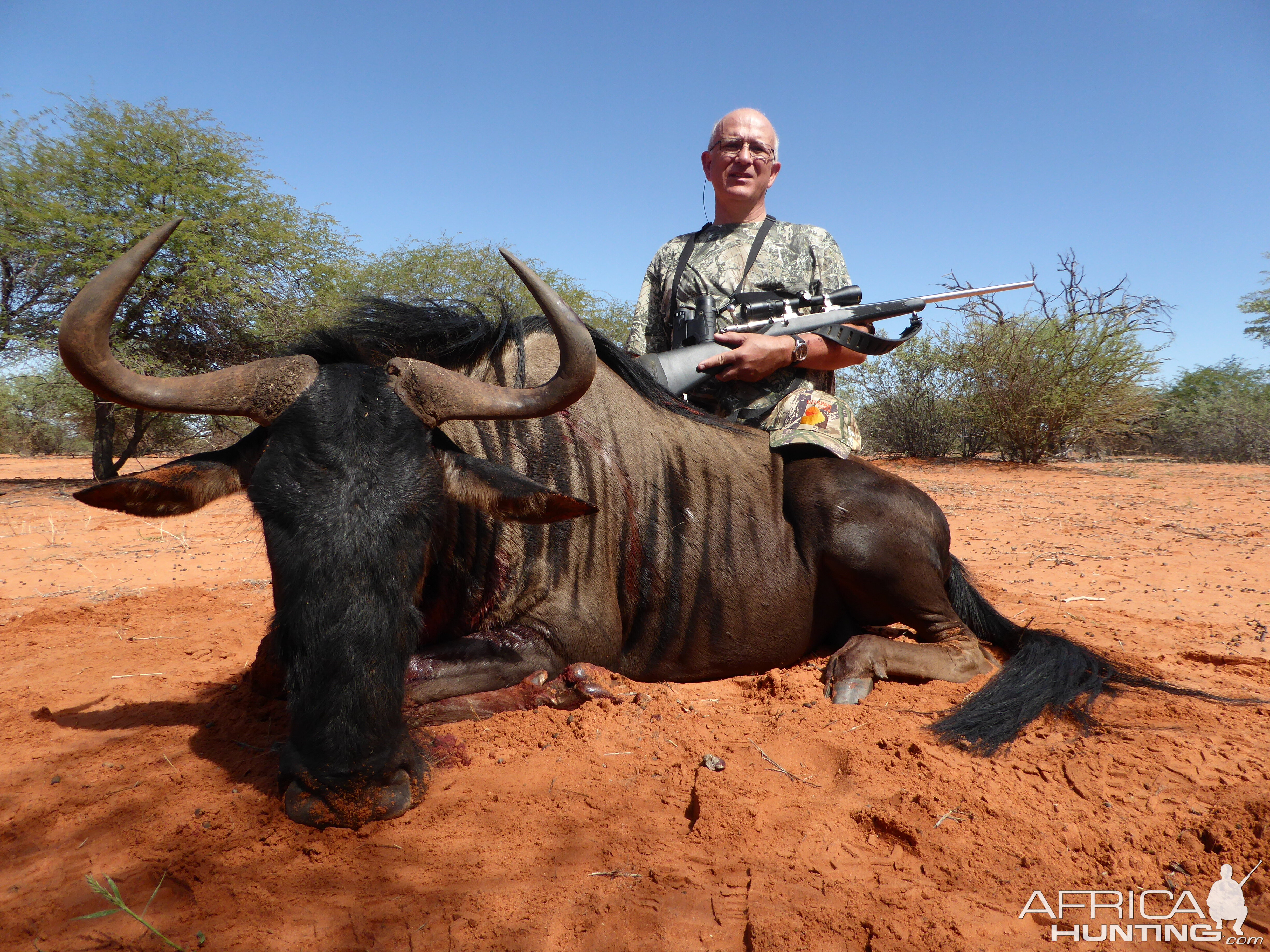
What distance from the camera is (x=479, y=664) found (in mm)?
2627

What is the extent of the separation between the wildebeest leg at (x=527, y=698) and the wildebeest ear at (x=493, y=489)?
2.60 feet

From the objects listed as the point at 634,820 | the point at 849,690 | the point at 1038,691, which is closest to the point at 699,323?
the point at 849,690

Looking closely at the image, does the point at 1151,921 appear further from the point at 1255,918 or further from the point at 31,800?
the point at 31,800

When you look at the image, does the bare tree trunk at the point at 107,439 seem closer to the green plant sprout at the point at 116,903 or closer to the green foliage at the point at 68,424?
the green foliage at the point at 68,424

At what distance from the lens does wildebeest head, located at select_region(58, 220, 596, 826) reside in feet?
6.18

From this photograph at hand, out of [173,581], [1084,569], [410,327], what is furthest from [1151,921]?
[173,581]

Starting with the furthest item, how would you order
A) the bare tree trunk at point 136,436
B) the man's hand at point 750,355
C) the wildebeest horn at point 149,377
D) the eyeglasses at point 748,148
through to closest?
the bare tree trunk at point 136,436 → the eyeglasses at point 748,148 → the man's hand at point 750,355 → the wildebeest horn at point 149,377

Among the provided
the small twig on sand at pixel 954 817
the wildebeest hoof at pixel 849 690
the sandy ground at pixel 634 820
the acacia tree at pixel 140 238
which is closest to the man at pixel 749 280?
the wildebeest hoof at pixel 849 690

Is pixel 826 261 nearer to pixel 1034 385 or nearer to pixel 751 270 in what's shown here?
pixel 751 270

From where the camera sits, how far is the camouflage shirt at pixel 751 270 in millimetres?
4215

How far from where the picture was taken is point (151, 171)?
11.5 metres

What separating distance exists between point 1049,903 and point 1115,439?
2259cm

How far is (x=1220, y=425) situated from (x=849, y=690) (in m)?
23.2

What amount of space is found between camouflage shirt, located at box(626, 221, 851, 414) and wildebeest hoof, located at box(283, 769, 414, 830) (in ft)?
9.66
